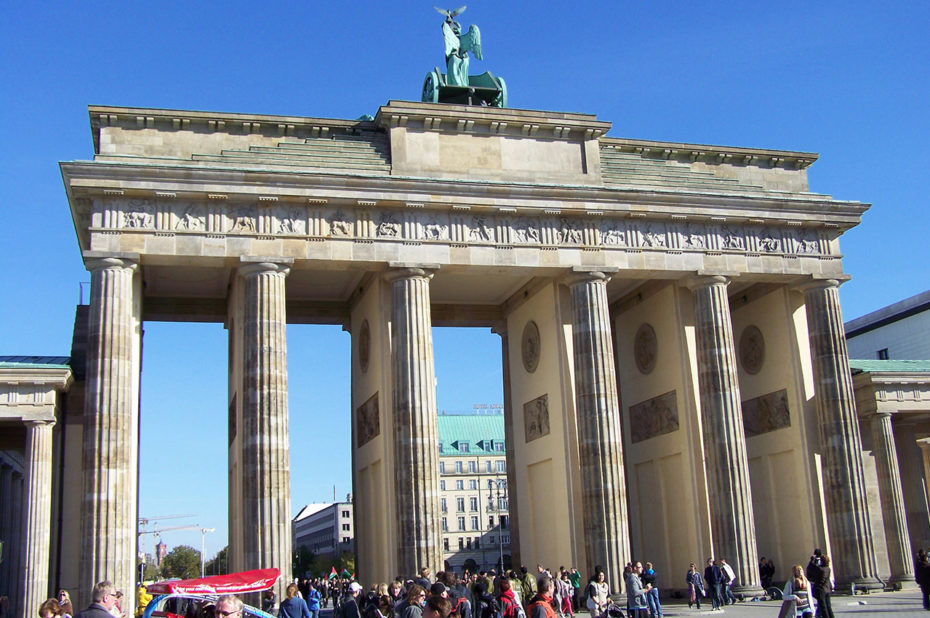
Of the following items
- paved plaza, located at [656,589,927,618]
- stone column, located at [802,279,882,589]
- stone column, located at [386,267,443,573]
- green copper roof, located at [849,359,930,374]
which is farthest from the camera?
green copper roof, located at [849,359,930,374]

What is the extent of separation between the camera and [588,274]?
31.4 meters

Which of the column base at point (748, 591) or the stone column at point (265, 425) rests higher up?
the stone column at point (265, 425)

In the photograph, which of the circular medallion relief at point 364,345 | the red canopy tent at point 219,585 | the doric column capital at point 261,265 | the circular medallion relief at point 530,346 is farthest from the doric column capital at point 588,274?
the red canopy tent at point 219,585

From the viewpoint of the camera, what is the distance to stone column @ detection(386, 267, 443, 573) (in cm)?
2827

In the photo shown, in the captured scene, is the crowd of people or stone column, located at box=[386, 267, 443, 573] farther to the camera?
stone column, located at box=[386, 267, 443, 573]

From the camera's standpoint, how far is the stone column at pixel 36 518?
27984 millimetres

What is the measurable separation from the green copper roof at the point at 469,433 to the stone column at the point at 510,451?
53.1m

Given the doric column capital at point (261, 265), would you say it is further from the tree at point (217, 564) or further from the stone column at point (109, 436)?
the tree at point (217, 564)

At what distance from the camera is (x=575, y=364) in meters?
31.5

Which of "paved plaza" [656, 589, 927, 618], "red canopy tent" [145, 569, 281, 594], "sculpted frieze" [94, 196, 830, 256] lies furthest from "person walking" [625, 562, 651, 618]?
"sculpted frieze" [94, 196, 830, 256]

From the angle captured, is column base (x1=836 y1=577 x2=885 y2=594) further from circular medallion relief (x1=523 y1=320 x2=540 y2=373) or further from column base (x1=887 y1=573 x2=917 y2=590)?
circular medallion relief (x1=523 y1=320 x2=540 y2=373)

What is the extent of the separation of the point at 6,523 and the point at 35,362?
1398cm

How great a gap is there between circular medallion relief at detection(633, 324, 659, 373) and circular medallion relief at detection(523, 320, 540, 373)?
4305 millimetres

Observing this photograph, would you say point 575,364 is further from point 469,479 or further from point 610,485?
point 469,479
